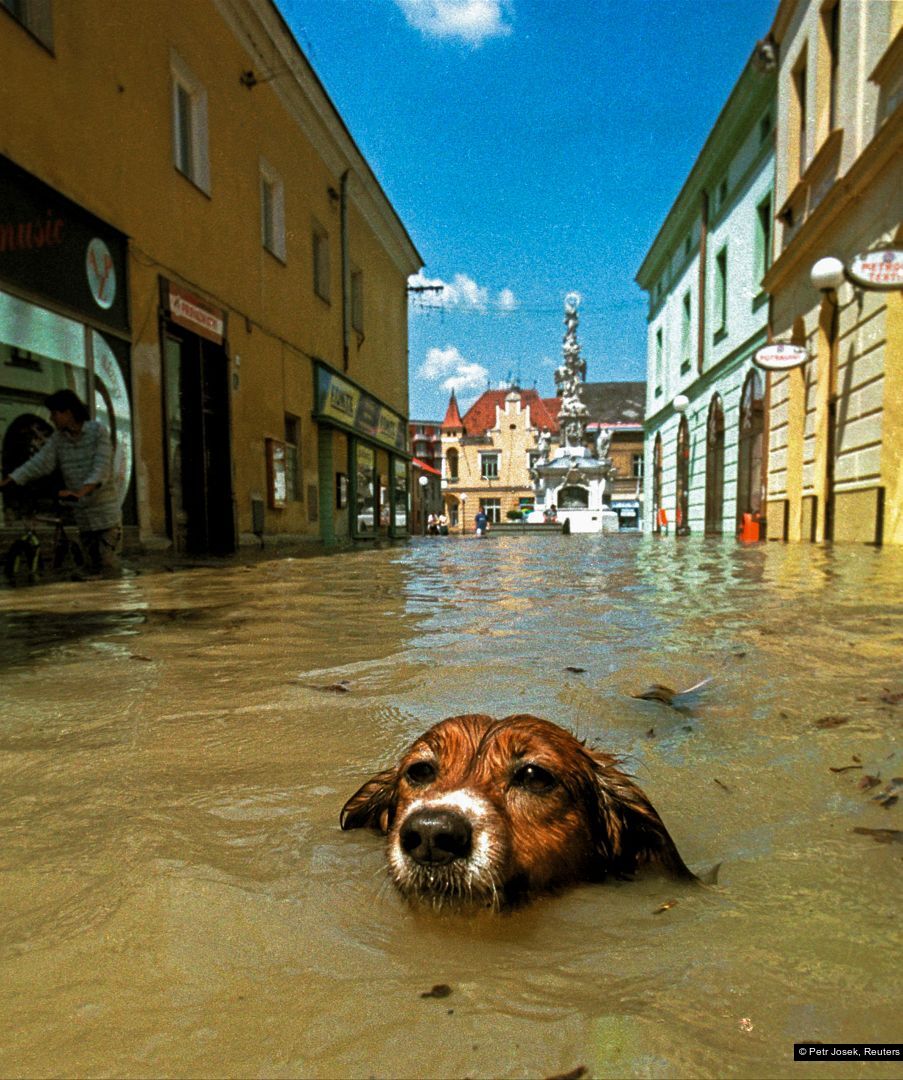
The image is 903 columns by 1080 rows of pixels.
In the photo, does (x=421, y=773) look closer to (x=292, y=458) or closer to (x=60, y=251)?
(x=60, y=251)

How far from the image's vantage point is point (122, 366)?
31.8 ft

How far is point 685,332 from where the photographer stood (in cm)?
2717

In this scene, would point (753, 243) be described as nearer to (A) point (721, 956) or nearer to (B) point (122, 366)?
(B) point (122, 366)

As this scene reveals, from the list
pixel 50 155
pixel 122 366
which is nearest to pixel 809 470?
pixel 122 366

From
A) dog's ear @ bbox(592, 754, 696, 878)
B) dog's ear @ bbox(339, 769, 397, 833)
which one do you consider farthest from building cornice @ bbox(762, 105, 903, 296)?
dog's ear @ bbox(339, 769, 397, 833)

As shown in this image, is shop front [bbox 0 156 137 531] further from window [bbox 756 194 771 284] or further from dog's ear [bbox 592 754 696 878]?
window [bbox 756 194 771 284]

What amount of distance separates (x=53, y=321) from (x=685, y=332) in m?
23.9

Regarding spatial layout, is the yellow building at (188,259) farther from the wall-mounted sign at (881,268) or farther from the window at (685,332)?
the window at (685,332)

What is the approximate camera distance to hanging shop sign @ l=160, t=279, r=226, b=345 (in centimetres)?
1071

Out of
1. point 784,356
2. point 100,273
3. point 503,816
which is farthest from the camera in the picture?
point 784,356

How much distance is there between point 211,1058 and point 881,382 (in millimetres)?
13022

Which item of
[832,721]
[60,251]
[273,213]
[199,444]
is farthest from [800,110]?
[832,721]

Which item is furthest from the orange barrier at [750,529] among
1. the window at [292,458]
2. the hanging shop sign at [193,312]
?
the hanging shop sign at [193,312]

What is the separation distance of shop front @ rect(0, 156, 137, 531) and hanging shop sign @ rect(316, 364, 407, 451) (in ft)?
26.1
